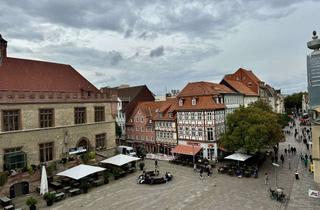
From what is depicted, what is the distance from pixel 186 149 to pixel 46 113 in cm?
1877

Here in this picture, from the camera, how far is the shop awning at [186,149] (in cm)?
3700

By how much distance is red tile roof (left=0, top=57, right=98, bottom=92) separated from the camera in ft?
98.1

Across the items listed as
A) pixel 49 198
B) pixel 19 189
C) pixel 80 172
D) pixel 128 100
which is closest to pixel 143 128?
pixel 128 100

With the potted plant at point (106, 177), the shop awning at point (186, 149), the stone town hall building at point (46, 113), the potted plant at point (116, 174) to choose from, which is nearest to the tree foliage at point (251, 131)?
the shop awning at point (186, 149)

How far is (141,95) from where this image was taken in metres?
58.1

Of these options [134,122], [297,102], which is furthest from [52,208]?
[297,102]

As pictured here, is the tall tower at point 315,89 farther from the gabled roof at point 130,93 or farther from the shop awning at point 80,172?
the gabled roof at point 130,93

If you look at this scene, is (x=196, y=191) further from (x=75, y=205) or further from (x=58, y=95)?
(x=58, y=95)

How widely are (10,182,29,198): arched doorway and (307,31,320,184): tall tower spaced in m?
24.5

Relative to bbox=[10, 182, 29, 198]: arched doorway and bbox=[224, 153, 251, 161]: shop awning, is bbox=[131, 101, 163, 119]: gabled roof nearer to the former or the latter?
bbox=[224, 153, 251, 161]: shop awning

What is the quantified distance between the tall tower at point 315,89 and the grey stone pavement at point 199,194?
10509 mm

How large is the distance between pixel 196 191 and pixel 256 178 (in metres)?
7.64

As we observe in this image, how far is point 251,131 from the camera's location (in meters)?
29.3

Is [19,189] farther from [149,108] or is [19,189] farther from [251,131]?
[149,108]
